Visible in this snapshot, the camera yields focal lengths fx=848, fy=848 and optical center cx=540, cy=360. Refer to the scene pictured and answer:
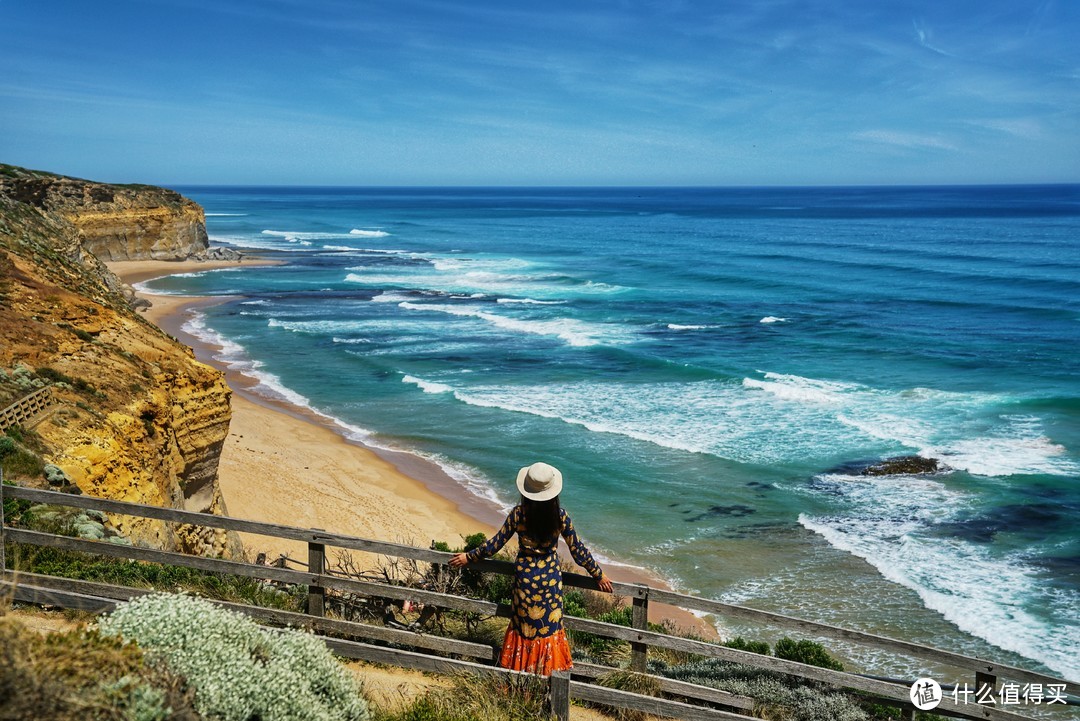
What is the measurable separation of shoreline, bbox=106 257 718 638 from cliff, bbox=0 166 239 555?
9.80ft

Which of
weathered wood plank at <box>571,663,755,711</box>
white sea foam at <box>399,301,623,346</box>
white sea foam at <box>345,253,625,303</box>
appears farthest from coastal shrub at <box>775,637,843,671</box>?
white sea foam at <box>345,253,625,303</box>

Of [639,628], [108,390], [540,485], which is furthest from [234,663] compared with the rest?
[108,390]

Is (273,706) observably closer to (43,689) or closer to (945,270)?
(43,689)

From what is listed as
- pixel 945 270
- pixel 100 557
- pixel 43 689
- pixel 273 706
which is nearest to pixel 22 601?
pixel 100 557

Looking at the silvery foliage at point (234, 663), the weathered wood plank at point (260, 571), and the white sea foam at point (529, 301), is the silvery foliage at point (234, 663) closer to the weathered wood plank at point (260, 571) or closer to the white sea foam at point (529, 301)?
the weathered wood plank at point (260, 571)

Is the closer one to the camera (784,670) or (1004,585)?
(784,670)

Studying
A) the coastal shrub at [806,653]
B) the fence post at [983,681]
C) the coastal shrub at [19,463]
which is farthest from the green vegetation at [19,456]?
the fence post at [983,681]

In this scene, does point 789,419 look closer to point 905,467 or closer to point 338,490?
point 905,467

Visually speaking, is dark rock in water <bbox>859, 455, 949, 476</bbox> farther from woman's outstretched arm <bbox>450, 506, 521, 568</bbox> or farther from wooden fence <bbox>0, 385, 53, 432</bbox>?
wooden fence <bbox>0, 385, 53, 432</bbox>

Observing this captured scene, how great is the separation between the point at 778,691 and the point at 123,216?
61019mm

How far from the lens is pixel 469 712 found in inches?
216

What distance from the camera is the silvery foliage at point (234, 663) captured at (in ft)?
14.5

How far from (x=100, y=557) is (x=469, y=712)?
13.9 ft

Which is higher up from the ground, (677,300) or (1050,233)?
(1050,233)
